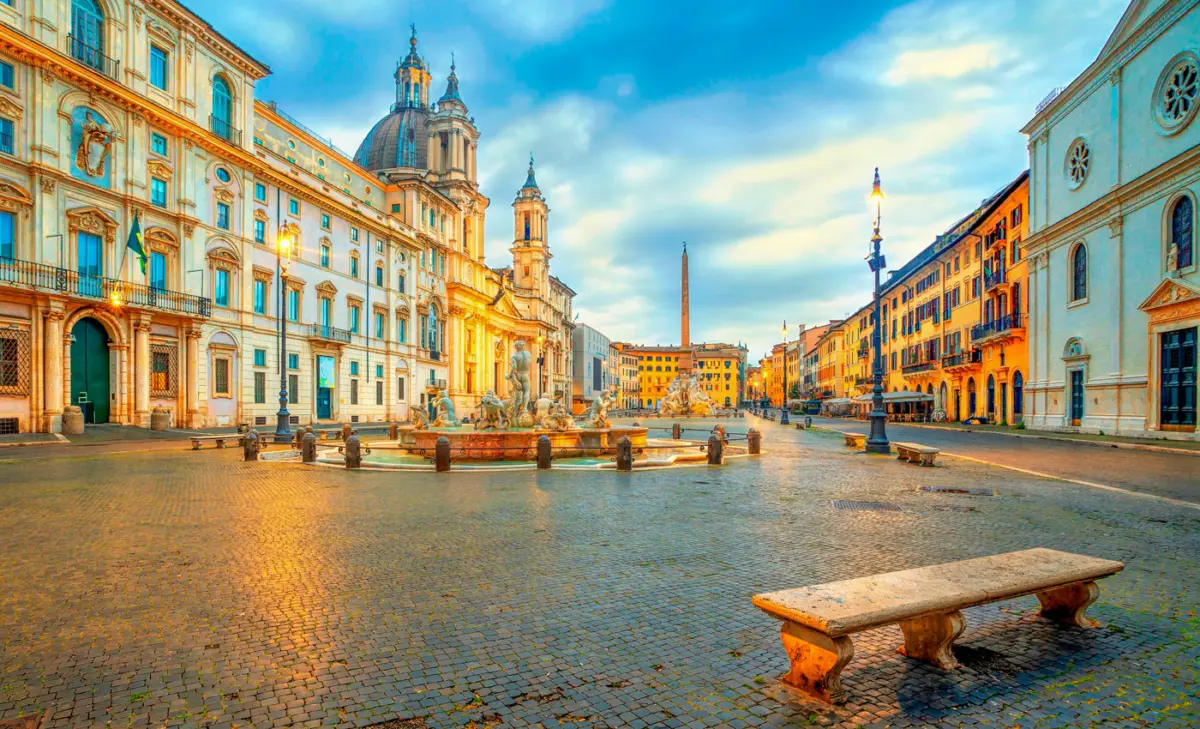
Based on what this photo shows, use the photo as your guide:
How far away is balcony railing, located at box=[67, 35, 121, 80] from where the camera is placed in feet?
89.0

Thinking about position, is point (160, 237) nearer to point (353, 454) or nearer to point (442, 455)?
point (353, 454)

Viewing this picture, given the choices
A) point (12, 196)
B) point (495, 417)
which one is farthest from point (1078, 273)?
point (12, 196)

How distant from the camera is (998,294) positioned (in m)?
41.0

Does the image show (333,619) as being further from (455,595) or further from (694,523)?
(694,523)

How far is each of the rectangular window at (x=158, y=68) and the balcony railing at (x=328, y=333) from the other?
51.2 ft

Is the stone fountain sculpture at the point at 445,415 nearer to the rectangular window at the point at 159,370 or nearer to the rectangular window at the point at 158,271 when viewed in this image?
the rectangular window at the point at 159,370

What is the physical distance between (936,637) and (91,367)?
112ft

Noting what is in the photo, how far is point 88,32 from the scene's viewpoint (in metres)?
28.0

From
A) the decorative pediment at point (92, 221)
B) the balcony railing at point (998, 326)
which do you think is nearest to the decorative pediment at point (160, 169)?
the decorative pediment at point (92, 221)

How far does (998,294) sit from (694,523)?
Result: 40.7 m

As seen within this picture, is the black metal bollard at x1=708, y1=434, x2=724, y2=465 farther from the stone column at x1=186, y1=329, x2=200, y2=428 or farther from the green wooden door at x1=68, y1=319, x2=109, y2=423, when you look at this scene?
the stone column at x1=186, y1=329, x2=200, y2=428

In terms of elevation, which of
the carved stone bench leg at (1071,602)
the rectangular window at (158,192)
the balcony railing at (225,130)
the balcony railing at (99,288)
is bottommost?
the carved stone bench leg at (1071,602)

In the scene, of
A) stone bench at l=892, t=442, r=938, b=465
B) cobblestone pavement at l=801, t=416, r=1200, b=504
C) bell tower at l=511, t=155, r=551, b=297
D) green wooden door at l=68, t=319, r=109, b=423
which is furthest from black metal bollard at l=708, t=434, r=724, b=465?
bell tower at l=511, t=155, r=551, b=297

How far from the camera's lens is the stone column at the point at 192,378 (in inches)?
1268
